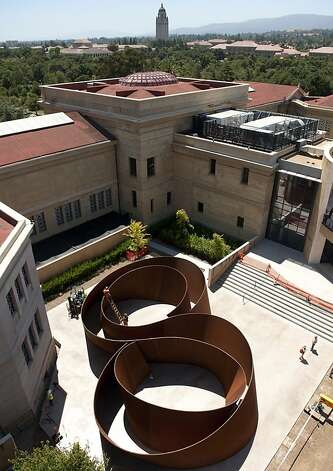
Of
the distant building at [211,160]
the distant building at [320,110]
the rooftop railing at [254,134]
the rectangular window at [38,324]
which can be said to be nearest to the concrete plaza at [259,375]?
the rectangular window at [38,324]

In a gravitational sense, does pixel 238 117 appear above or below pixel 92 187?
above

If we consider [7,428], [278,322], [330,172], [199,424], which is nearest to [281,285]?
[278,322]

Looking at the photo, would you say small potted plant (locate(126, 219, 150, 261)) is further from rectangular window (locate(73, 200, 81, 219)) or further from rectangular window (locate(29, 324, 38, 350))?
rectangular window (locate(29, 324, 38, 350))

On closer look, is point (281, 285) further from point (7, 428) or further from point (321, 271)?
point (7, 428)

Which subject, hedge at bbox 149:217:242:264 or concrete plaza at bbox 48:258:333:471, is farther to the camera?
hedge at bbox 149:217:242:264

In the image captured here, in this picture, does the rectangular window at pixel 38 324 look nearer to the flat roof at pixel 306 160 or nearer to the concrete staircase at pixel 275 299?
the concrete staircase at pixel 275 299

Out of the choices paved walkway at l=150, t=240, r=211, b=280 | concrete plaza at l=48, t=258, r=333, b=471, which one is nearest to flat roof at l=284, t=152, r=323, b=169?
paved walkway at l=150, t=240, r=211, b=280

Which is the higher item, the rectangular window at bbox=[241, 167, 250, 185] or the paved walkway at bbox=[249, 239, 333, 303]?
the rectangular window at bbox=[241, 167, 250, 185]

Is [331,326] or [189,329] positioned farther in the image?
[331,326]
